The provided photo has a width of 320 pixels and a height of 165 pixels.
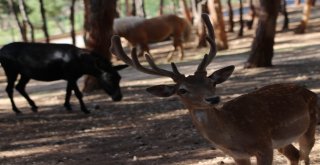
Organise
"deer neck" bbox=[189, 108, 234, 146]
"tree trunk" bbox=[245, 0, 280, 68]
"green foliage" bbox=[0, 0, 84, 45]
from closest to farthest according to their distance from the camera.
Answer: "deer neck" bbox=[189, 108, 234, 146] → "tree trunk" bbox=[245, 0, 280, 68] → "green foliage" bbox=[0, 0, 84, 45]

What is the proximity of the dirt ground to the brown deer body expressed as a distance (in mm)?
4848

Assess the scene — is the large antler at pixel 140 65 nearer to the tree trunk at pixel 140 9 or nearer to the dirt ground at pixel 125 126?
the dirt ground at pixel 125 126

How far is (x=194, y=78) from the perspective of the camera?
14.4 ft

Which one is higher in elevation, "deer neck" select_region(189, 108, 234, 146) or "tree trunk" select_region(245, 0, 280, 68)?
"deer neck" select_region(189, 108, 234, 146)

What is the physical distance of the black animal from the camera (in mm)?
10680

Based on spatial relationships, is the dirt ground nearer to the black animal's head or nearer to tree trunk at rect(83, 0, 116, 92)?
the black animal's head

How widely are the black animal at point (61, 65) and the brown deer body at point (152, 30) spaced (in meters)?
9.00

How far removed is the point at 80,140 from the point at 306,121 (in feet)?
14.8

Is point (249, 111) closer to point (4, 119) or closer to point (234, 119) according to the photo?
point (234, 119)

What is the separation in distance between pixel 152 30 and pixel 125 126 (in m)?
12.0

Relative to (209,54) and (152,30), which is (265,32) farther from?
(209,54)

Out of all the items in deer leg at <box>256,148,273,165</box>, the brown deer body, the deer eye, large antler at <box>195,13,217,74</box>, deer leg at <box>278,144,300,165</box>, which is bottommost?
the brown deer body

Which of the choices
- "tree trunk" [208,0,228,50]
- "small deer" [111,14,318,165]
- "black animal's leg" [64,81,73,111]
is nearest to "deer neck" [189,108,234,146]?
"small deer" [111,14,318,165]

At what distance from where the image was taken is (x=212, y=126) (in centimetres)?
436
